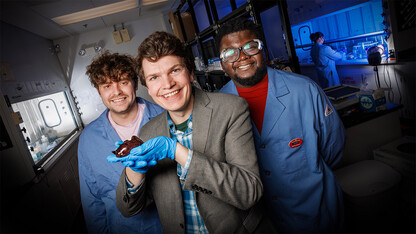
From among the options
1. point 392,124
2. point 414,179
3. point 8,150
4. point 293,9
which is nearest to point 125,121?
point 8,150

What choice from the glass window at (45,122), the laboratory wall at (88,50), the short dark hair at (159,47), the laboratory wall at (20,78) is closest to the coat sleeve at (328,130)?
the short dark hair at (159,47)

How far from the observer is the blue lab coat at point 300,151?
163cm

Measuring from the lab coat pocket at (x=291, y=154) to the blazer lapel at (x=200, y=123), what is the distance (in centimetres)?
69

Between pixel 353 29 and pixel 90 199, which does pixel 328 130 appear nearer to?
pixel 90 199

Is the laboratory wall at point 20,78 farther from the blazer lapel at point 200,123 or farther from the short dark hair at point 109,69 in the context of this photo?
the blazer lapel at point 200,123

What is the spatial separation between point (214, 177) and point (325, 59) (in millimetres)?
5544

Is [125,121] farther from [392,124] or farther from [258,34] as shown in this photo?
[392,124]

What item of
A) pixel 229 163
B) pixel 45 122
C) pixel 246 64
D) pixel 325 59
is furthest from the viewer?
pixel 325 59

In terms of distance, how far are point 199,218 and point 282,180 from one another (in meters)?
0.72

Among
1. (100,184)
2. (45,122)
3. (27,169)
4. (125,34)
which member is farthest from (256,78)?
(125,34)

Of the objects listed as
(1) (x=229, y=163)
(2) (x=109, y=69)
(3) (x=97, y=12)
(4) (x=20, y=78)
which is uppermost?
(3) (x=97, y=12)

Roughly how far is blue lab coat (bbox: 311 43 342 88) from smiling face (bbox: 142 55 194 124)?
17.2ft

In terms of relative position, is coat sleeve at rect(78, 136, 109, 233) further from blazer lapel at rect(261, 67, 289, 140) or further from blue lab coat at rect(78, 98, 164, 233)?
blazer lapel at rect(261, 67, 289, 140)

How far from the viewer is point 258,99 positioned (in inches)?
70.7
